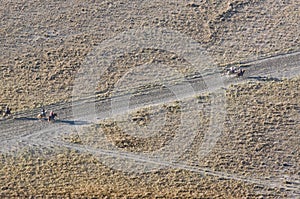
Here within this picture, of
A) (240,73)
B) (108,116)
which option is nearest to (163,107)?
(108,116)

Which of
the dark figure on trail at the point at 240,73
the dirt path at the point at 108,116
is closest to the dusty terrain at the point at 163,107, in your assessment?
the dirt path at the point at 108,116

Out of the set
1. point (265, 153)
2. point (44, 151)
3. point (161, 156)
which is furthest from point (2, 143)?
point (265, 153)

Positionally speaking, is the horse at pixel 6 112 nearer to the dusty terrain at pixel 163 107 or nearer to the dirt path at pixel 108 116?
the dirt path at pixel 108 116

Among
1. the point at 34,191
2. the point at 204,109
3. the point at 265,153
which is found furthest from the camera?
the point at 204,109

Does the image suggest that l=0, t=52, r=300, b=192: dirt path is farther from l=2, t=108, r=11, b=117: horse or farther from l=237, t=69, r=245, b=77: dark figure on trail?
l=2, t=108, r=11, b=117: horse

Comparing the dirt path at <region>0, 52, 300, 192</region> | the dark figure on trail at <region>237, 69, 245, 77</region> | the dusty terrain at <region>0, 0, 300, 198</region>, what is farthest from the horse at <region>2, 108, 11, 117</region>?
the dark figure on trail at <region>237, 69, 245, 77</region>

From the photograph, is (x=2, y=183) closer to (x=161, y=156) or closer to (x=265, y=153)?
(x=161, y=156)

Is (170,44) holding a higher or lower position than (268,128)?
higher
